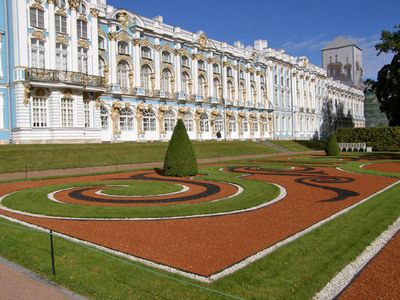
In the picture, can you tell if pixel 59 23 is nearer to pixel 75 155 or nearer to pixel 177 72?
pixel 75 155

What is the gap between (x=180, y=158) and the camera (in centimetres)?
2284

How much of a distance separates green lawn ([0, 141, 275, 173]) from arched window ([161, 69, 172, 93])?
12.1 m

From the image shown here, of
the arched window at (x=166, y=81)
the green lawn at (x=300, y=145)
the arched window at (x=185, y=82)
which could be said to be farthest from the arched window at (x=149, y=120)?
the green lawn at (x=300, y=145)

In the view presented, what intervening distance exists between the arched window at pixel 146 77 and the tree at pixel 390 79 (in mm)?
29051

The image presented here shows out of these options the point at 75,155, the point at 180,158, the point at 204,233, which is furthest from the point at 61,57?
the point at 204,233

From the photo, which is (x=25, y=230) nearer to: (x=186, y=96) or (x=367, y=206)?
(x=367, y=206)

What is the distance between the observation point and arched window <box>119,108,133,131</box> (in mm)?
47062

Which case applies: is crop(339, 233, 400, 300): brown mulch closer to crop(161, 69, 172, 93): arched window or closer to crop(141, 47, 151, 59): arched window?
crop(141, 47, 151, 59): arched window

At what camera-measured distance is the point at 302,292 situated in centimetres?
624

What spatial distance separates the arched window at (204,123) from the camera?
194ft

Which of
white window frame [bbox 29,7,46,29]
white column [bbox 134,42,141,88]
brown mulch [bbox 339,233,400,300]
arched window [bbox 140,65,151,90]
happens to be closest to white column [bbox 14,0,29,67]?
white window frame [bbox 29,7,46,29]

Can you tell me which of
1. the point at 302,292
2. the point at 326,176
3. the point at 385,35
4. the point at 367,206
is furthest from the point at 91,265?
the point at 385,35

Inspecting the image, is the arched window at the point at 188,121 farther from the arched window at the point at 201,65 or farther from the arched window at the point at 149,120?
the arched window at the point at 201,65

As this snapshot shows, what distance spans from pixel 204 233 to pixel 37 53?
3279 centimetres
